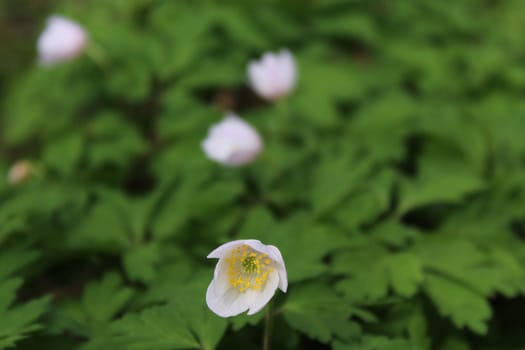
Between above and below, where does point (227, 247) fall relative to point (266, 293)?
above

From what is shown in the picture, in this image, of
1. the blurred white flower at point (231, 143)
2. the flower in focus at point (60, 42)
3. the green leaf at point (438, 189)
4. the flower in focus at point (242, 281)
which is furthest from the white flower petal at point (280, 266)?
the flower in focus at point (60, 42)

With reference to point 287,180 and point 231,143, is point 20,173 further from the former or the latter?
point 287,180

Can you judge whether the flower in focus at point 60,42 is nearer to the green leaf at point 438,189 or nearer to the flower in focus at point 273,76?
the flower in focus at point 273,76

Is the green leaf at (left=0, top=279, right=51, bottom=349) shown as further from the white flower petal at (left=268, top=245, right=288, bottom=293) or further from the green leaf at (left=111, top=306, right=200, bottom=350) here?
the white flower petal at (left=268, top=245, right=288, bottom=293)

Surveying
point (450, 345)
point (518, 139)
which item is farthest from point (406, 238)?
point (518, 139)

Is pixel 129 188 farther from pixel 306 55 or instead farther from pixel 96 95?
pixel 306 55

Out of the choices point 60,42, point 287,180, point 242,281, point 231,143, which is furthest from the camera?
point 60,42

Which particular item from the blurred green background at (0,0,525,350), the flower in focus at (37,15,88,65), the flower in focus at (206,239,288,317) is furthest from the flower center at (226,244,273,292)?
the flower in focus at (37,15,88,65)

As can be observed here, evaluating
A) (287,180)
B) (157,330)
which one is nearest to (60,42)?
(287,180)
